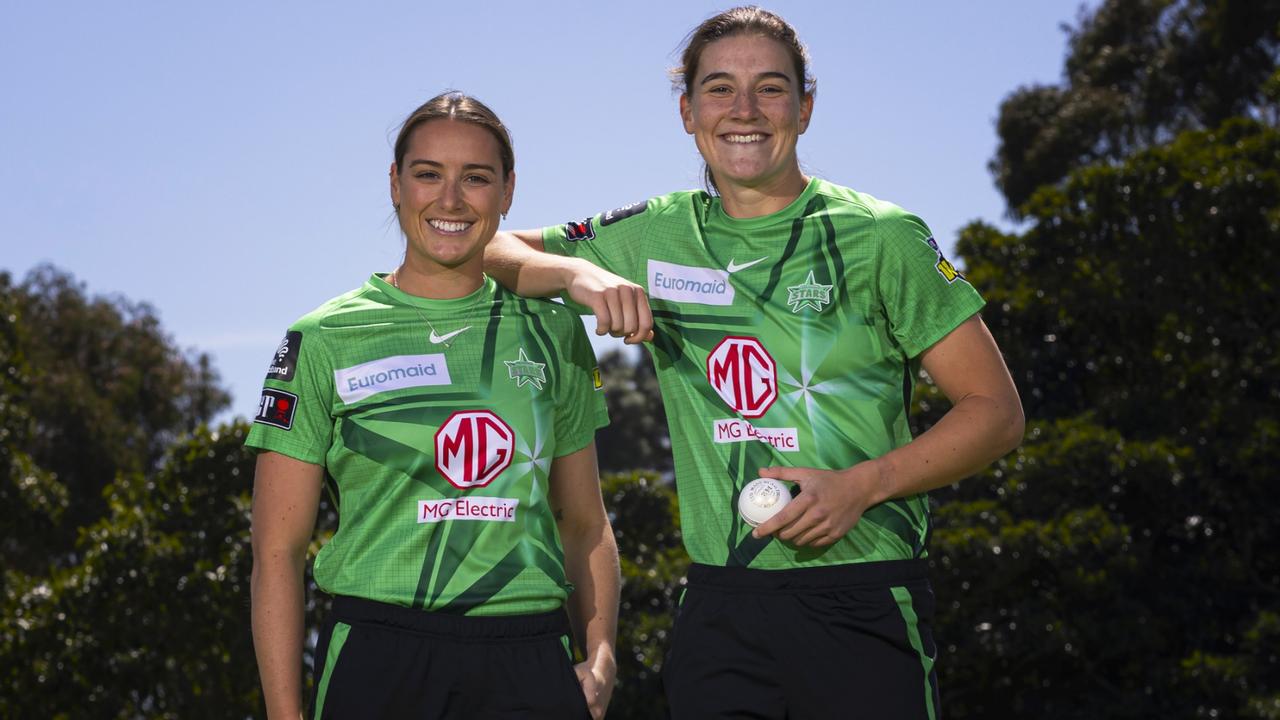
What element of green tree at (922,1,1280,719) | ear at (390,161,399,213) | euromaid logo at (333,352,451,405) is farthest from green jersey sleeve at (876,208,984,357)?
green tree at (922,1,1280,719)

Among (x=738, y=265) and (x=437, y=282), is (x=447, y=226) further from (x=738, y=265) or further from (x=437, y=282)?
(x=738, y=265)

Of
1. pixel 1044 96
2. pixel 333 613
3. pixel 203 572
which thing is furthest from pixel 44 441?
pixel 333 613

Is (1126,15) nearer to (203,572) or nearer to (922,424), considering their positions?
(922,424)

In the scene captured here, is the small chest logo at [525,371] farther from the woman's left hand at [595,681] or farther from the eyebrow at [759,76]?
the eyebrow at [759,76]

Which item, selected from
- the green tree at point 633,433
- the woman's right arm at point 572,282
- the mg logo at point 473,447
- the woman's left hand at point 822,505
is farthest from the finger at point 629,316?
the green tree at point 633,433

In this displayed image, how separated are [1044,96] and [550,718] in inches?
1371

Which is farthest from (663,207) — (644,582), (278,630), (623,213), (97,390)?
(97,390)

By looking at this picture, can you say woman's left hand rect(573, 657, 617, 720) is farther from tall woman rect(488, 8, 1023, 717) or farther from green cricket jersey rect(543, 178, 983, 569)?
green cricket jersey rect(543, 178, 983, 569)

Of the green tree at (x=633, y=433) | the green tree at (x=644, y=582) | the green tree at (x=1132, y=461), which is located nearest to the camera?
the green tree at (x=644, y=582)

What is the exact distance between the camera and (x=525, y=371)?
361 cm

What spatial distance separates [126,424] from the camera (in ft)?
116

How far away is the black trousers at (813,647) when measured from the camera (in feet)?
11.3

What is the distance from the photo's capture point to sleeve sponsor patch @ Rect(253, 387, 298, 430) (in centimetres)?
347

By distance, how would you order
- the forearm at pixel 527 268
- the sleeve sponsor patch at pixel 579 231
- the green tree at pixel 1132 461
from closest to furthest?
the forearm at pixel 527 268, the sleeve sponsor patch at pixel 579 231, the green tree at pixel 1132 461
